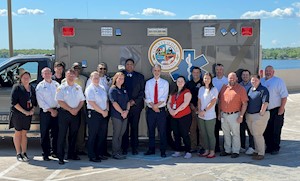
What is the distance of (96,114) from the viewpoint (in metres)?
6.67

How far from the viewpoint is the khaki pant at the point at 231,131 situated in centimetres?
691

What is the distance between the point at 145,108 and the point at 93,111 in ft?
3.95

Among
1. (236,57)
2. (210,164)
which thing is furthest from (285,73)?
(210,164)

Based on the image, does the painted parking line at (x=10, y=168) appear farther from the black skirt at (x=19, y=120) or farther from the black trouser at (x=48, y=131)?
the black skirt at (x=19, y=120)

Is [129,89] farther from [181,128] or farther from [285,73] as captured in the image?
Answer: [285,73]

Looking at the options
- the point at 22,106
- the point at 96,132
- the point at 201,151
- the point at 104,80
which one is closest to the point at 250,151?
the point at 201,151

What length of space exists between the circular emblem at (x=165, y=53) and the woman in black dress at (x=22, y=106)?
228cm

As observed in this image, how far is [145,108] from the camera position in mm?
7484

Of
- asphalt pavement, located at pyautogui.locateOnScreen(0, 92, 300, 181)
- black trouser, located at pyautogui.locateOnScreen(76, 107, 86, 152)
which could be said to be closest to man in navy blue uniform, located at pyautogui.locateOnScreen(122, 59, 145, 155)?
asphalt pavement, located at pyautogui.locateOnScreen(0, 92, 300, 181)

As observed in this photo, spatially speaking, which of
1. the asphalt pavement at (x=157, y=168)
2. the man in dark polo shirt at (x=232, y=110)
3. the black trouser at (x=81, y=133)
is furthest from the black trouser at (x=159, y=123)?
the black trouser at (x=81, y=133)

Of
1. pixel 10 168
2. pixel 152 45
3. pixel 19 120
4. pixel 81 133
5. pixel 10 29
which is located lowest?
pixel 10 168

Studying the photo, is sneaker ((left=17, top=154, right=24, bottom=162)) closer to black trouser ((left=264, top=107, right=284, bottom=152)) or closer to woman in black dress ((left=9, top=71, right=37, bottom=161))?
woman in black dress ((left=9, top=71, right=37, bottom=161))

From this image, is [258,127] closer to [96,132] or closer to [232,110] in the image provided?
[232,110]

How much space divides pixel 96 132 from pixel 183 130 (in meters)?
1.56
